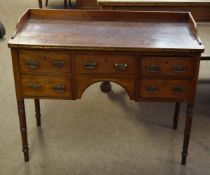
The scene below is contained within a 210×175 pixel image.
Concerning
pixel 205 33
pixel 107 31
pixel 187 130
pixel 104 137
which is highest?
pixel 107 31

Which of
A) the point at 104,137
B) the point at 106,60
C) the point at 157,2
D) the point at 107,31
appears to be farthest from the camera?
the point at 157,2

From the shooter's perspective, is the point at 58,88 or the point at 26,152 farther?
the point at 26,152

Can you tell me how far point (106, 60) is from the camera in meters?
1.82

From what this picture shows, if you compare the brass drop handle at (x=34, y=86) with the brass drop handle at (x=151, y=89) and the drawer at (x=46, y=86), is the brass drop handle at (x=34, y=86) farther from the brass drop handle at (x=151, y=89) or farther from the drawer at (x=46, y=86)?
the brass drop handle at (x=151, y=89)

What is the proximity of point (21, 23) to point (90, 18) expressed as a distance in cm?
39

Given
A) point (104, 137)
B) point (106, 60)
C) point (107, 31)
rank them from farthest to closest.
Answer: point (104, 137)
point (107, 31)
point (106, 60)

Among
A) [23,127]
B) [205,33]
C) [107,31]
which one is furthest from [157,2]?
[23,127]

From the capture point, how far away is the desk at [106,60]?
179 cm

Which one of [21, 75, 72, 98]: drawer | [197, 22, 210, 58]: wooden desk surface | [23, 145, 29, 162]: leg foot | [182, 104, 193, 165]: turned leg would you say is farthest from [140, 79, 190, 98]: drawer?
[197, 22, 210, 58]: wooden desk surface

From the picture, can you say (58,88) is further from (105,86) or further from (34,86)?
(105,86)

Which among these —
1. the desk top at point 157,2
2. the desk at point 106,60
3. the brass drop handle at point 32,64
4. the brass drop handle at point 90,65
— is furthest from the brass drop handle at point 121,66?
the desk top at point 157,2

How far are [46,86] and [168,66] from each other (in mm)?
633

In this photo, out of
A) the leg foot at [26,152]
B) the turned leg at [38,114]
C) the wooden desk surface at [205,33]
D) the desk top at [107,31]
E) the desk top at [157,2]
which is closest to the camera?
the desk top at [107,31]

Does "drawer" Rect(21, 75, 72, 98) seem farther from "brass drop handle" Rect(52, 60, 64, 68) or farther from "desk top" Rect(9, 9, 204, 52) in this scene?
"desk top" Rect(9, 9, 204, 52)
